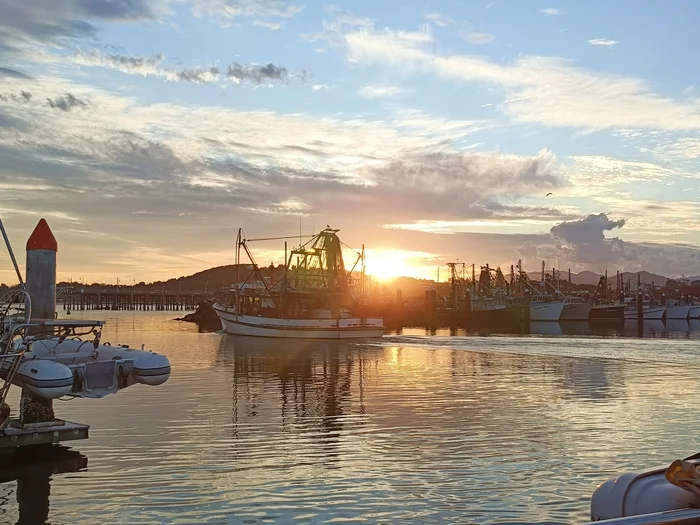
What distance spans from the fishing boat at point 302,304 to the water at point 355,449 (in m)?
44.0

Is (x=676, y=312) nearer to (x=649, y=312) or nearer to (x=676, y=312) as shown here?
(x=676, y=312)

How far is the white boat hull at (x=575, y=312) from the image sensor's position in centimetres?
15588

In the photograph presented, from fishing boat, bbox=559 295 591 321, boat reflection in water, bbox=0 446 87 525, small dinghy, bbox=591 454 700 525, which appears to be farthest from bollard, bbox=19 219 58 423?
fishing boat, bbox=559 295 591 321

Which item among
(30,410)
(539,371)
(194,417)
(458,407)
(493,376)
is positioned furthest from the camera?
(539,371)

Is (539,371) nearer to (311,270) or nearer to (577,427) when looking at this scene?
(577,427)

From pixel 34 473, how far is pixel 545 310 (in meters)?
142

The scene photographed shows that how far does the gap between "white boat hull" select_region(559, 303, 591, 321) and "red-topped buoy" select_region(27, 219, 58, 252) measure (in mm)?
145516

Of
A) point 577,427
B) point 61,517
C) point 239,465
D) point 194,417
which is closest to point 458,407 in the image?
point 577,427

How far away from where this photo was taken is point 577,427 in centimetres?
2088

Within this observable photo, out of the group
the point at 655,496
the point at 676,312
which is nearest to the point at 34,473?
the point at 655,496

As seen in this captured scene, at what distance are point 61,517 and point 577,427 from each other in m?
14.2

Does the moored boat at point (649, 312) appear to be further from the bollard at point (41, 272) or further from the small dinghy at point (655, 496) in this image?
the small dinghy at point (655, 496)

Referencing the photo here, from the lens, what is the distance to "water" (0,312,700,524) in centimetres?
1284

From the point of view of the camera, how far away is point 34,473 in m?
15.1
